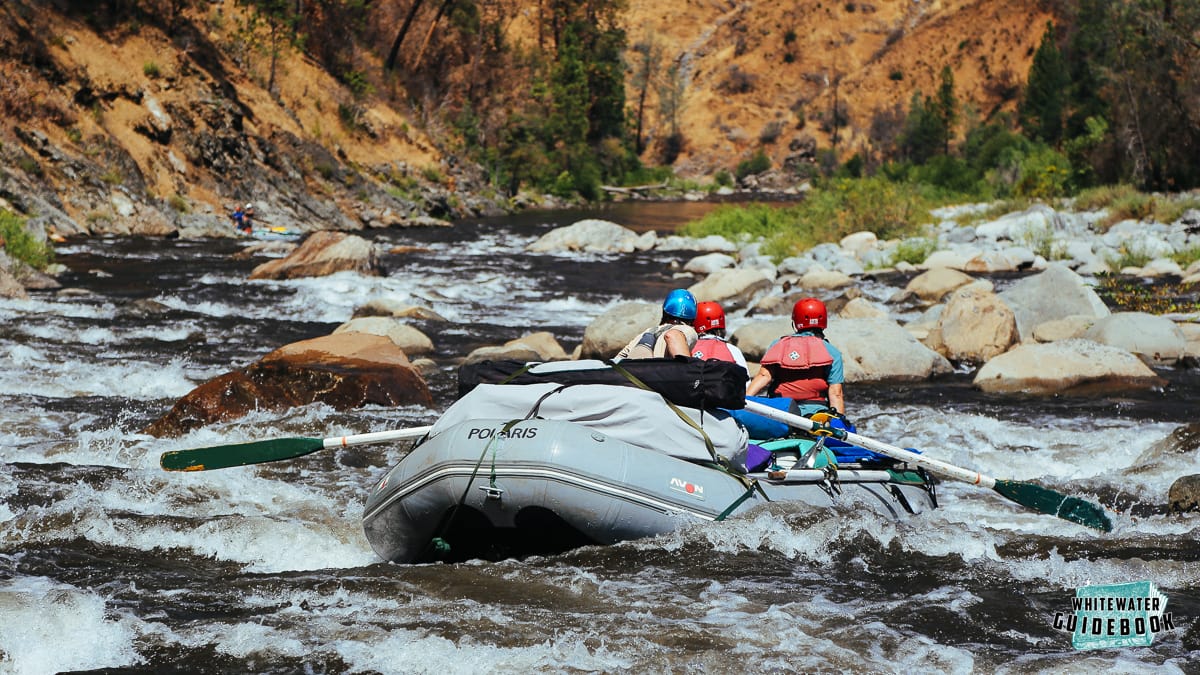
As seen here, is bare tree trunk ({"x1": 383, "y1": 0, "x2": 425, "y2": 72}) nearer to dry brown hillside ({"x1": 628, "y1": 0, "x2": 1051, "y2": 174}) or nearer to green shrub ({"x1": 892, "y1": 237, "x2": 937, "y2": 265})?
green shrub ({"x1": 892, "y1": 237, "x2": 937, "y2": 265})

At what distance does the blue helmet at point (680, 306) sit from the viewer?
675cm

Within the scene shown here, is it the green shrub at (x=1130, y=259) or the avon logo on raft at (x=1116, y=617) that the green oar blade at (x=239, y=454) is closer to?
the avon logo on raft at (x=1116, y=617)

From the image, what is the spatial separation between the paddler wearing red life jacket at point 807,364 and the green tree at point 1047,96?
43359mm

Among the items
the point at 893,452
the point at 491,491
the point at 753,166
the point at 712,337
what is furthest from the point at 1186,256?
the point at 753,166

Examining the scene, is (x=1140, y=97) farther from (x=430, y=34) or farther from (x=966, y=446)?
(x=430, y=34)

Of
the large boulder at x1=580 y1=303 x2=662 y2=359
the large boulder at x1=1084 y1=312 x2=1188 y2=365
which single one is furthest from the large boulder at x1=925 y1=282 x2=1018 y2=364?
the large boulder at x1=580 y1=303 x2=662 y2=359

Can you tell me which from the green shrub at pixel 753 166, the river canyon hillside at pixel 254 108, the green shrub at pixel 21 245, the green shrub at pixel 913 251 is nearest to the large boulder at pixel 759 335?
the green shrub at pixel 913 251

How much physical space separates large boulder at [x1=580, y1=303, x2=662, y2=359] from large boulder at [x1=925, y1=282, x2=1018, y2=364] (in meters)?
3.18

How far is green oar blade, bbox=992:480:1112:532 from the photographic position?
6.55m

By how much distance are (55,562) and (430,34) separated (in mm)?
48931

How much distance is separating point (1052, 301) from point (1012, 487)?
7.74 m

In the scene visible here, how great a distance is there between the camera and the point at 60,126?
2945 cm

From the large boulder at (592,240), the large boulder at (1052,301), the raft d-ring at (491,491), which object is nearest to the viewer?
the raft d-ring at (491,491)

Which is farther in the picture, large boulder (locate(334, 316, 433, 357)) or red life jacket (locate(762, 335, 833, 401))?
large boulder (locate(334, 316, 433, 357))
